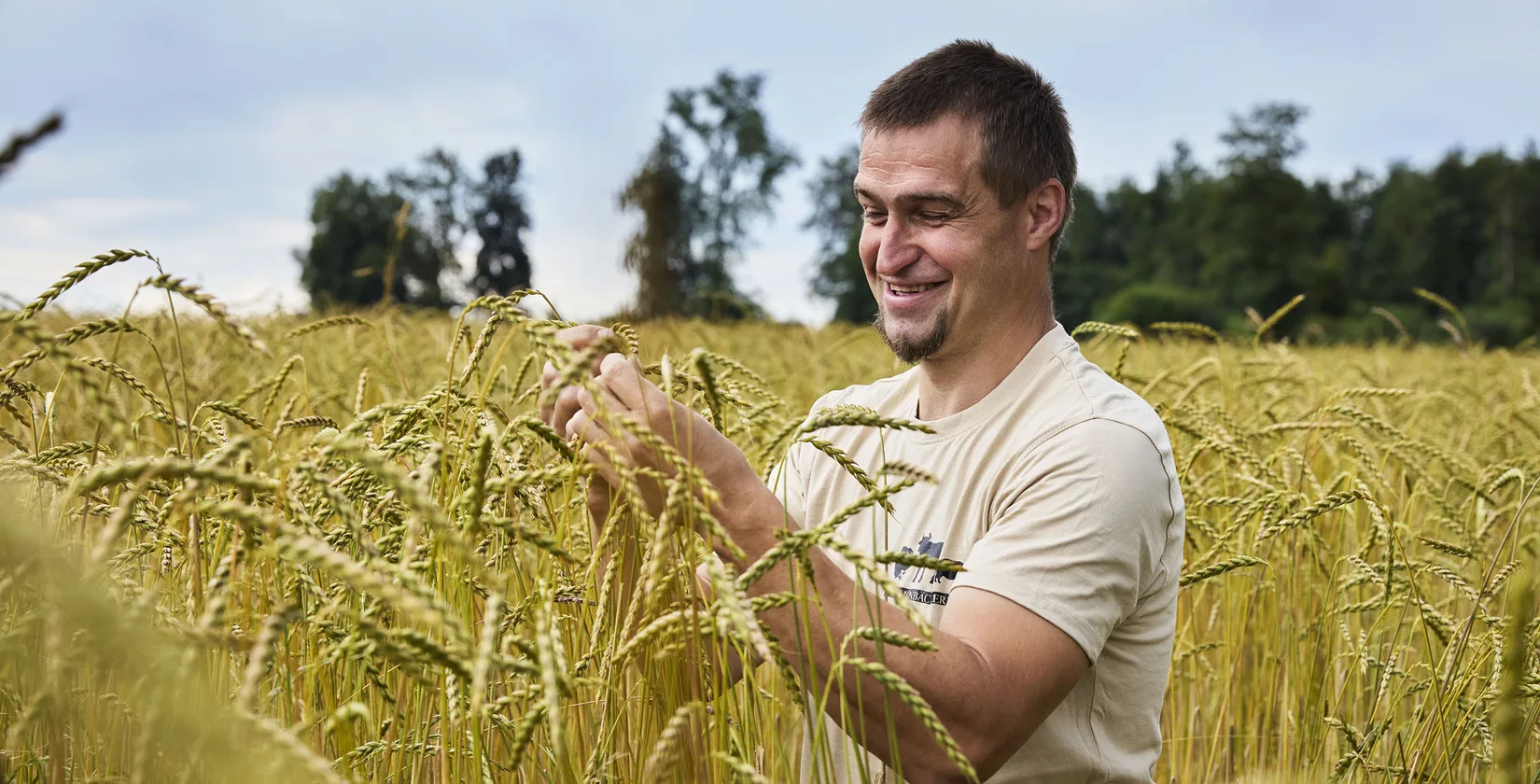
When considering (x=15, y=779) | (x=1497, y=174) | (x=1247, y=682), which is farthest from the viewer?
(x=1497, y=174)

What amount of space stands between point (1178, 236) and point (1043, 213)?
6037 cm

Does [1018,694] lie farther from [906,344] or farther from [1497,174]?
[1497,174]

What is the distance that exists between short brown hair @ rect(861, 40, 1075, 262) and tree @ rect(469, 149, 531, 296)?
46.0m

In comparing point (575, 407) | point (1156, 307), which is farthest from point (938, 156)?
point (1156, 307)

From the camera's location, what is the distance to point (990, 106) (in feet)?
6.50

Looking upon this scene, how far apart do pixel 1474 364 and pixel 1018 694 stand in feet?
24.3

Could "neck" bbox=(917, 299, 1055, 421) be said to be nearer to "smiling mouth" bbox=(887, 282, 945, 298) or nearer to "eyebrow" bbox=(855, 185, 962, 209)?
"smiling mouth" bbox=(887, 282, 945, 298)

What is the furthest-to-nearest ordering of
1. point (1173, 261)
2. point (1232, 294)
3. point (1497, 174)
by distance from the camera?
1. point (1173, 261)
2. point (1497, 174)
3. point (1232, 294)

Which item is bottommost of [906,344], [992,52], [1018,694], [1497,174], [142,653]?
[1018,694]

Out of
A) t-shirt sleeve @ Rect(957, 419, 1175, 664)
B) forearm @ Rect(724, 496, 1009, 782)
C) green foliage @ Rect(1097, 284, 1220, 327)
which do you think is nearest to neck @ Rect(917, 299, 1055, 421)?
t-shirt sleeve @ Rect(957, 419, 1175, 664)

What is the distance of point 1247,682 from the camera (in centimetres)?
288

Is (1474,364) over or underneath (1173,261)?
→ underneath

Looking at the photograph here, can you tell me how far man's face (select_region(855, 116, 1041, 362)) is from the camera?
78.2 inches

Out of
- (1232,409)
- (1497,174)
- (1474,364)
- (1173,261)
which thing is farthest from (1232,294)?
(1232,409)
